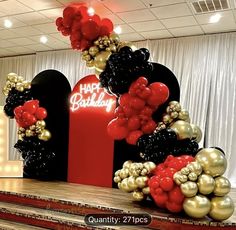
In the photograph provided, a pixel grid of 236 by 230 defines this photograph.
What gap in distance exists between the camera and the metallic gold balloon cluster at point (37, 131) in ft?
18.4

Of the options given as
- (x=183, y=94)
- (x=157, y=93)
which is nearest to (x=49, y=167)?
(x=157, y=93)

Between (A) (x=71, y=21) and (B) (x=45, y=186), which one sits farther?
(B) (x=45, y=186)

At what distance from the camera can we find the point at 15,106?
18.9 feet

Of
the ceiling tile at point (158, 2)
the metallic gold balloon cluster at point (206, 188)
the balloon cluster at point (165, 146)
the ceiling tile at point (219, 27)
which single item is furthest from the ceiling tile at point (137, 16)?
the metallic gold balloon cluster at point (206, 188)

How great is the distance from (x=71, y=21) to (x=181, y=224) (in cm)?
311

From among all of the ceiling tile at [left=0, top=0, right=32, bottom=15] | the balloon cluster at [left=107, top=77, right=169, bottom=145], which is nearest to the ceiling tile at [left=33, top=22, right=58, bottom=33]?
the ceiling tile at [left=0, top=0, right=32, bottom=15]

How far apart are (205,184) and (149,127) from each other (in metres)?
1.06

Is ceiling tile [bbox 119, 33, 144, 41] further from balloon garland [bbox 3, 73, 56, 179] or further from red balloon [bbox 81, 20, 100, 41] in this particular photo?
red balloon [bbox 81, 20, 100, 41]

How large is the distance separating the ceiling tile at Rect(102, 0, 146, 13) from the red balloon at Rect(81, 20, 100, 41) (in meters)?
1.07

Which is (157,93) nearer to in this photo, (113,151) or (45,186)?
(113,151)

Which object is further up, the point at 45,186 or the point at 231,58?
the point at 231,58

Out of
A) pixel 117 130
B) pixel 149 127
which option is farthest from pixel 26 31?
pixel 149 127

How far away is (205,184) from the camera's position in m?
3.21

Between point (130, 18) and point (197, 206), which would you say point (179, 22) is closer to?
point (130, 18)
